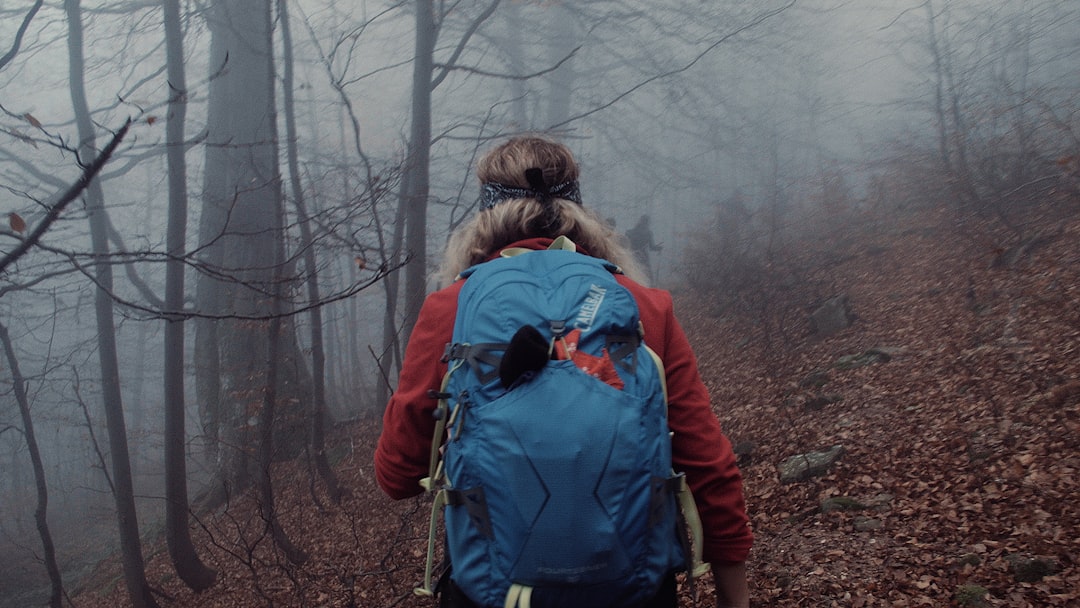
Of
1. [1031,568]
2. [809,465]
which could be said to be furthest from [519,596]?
[809,465]

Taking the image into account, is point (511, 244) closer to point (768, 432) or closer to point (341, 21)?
point (768, 432)

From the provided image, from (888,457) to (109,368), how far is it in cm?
955

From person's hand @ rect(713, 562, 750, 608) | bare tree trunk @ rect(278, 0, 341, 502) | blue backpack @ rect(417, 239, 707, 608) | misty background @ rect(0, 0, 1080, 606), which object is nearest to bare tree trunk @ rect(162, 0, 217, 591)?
misty background @ rect(0, 0, 1080, 606)

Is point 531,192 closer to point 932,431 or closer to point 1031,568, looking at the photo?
point 1031,568

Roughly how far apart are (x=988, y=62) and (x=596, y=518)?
15.8 metres

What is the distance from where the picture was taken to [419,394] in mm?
1527

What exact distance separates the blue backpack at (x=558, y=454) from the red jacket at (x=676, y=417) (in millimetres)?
77

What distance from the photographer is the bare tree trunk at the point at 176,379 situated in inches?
278

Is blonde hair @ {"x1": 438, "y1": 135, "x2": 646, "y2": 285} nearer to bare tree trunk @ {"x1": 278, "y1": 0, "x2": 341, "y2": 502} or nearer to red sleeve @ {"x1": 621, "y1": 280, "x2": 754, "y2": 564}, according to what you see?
red sleeve @ {"x1": 621, "y1": 280, "x2": 754, "y2": 564}

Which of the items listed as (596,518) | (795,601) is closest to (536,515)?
(596,518)

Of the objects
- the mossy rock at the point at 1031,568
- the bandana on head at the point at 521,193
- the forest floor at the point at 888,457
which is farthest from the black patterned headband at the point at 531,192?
the mossy rock at the point at 1031,568

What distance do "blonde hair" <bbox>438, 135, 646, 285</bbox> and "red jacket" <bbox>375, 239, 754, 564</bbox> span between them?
249mm

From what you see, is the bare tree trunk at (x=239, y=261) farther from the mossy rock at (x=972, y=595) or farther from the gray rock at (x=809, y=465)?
the mossy rock at (x=972, y=595)

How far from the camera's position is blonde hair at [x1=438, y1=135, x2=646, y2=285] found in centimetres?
175
